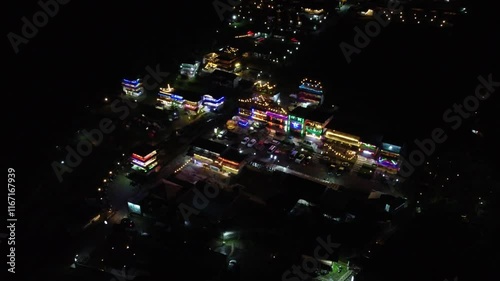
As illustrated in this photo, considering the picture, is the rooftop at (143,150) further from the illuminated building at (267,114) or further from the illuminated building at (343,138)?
the illuminated building at (343,138)

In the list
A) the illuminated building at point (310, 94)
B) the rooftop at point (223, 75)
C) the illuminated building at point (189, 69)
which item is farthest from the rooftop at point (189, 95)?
the illuminated building at point (310, 94)

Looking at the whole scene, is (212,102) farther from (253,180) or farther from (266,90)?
(253,180)

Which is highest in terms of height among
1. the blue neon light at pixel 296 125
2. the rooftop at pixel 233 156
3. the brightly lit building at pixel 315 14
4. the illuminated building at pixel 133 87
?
the brightly lit building at pixel 315 14

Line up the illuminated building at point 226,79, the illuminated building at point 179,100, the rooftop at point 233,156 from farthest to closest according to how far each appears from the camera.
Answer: the illuminated building at point 226,79 → the illuminated building at point 179,100 → the rooftop at point 233,156

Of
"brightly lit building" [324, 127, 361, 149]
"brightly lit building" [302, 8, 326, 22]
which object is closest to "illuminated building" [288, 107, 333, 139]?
"brightly lit building" [324, 127, 361, 149]

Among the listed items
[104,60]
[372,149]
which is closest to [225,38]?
[104,60]
